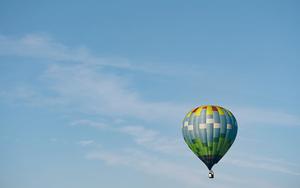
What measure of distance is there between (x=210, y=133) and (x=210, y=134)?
6.1 inches

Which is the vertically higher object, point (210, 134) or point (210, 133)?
point (210, 133)

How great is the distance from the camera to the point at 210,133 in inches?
2891

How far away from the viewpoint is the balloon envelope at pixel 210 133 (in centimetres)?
7356

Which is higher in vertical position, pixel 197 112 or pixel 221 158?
pixel 197 112

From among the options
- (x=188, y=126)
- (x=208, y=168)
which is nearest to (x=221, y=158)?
(x=208, y=168)

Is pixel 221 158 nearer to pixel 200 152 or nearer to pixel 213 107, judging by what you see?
pixel 200 152

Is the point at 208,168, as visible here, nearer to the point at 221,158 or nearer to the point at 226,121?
the point at 221,158

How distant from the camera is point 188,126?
75.9m

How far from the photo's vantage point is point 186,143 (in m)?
76.8

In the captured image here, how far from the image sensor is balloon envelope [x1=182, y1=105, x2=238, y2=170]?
241 feet

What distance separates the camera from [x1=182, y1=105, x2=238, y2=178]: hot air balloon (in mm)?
73562

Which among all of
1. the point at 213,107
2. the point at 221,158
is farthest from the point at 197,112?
the point at 221,158

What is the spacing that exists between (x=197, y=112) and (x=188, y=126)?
2.71 m

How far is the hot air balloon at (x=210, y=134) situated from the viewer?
241 feet
